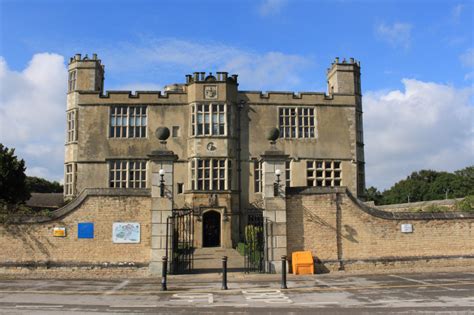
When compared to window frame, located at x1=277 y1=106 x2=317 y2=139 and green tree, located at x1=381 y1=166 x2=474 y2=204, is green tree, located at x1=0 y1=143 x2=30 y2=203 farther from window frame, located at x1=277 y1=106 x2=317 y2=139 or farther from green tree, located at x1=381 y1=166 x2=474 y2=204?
green tree, located at x1=381 y1=166 x2=474 y2=204

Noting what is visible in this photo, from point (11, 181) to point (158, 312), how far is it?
85.1 feet

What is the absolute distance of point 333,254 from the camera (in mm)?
16047

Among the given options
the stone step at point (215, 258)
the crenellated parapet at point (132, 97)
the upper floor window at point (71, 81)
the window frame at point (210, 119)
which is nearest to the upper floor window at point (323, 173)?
the window frame at point (210, 119)

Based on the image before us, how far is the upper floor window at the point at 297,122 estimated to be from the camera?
29547 mm

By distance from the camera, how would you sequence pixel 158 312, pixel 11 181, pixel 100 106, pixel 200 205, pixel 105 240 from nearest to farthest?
1. pixel 158 312
2. pixel 105 240
3. pixel 200 205
4. pixel 100 106
5. pixel 11 181

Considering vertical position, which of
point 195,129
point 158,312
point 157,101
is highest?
point 157,101

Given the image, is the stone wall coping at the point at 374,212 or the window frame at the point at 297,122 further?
the window frame at the point at 297,122

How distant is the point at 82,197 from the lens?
1552 cm

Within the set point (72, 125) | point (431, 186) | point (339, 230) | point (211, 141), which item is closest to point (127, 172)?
point (72, 125)

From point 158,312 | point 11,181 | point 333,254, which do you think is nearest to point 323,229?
point 333,254

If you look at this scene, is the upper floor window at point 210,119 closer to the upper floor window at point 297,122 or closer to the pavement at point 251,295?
the upper floor window at point 297,122

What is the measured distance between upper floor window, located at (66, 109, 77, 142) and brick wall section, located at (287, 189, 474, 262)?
18.4m

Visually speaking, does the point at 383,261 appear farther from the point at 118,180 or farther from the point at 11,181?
the point at 11,181

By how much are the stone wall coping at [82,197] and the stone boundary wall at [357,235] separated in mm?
5588
